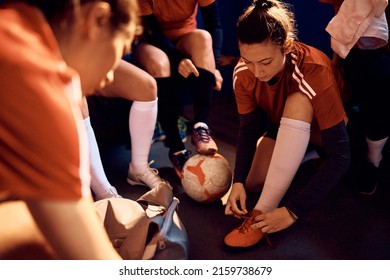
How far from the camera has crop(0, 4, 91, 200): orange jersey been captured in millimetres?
572

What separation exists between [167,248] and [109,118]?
0.91 meters

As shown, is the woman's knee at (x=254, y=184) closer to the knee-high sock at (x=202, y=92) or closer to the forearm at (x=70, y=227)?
the knee-high sock at (x=202, y=92)

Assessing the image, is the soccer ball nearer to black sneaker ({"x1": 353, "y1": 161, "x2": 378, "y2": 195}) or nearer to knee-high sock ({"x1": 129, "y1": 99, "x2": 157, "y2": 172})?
knee-high sock ({"x1": 129, "y1": 99, "x2": 157, "y2": 172})

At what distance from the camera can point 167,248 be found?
106 cm

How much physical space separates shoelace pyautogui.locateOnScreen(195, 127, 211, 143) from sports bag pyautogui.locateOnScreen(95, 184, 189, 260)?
0.37m

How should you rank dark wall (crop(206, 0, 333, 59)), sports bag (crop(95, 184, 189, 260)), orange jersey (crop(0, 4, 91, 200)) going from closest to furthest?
orange jersey (crop(0, 4, 91, 200)) < sports bag (crop(95, 184, 189, 260)) < dark wall (crop(206, 0, 333, 59))

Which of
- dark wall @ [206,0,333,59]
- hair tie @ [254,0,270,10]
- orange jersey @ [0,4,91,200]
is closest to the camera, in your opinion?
orange jersey @ [0,4,91,200]

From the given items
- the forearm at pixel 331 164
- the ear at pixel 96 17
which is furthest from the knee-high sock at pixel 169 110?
the ear at pixel 96 17

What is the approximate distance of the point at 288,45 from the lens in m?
1.18

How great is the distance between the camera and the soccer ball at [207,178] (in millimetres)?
1352

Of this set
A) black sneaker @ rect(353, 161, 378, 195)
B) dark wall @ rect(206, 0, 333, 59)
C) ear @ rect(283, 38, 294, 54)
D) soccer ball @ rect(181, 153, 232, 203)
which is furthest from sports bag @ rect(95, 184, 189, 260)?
dark wall @ rect(206, 0, 333, 59)
